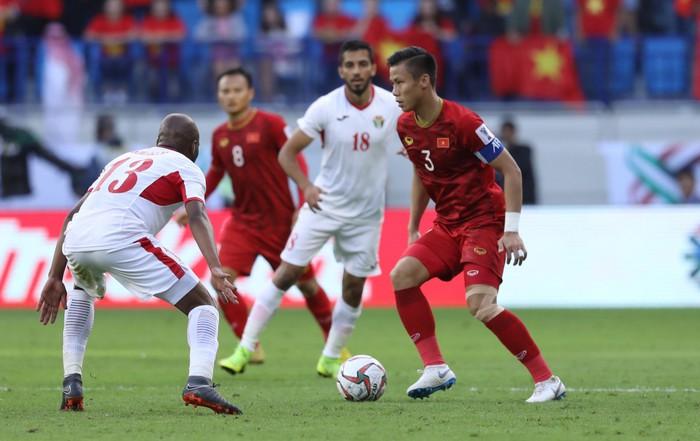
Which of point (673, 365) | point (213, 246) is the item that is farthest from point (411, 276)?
point (673, 365)

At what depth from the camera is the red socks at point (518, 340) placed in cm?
898

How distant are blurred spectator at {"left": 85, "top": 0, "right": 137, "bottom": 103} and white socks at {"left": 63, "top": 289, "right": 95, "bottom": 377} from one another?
47.0ft

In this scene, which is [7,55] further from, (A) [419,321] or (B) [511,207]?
(B) [511,207]

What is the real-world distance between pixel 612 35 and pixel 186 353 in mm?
11909

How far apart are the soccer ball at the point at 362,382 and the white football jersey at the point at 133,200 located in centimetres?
170

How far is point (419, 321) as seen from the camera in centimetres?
930

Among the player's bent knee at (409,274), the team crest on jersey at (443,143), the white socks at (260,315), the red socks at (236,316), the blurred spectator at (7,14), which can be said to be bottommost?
the red socks at (236,316)

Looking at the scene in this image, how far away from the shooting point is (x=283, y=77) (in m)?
22.9

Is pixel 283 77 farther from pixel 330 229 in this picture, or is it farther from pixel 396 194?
pixel 330 229

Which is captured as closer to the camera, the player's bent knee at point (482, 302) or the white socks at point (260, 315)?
the player's bent knee at point (482, 302)

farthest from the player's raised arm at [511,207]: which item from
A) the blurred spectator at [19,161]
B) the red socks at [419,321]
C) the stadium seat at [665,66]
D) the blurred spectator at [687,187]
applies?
the stadium seat at [665,66]

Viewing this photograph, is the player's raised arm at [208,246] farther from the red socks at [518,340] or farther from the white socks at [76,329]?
the red socks at [518,340]

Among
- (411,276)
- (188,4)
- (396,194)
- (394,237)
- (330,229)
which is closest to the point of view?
(411,276)

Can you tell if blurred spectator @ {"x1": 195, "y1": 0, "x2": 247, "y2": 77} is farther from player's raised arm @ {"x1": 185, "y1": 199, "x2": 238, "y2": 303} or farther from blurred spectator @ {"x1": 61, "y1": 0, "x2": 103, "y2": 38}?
player's raised arm @ {"x1": 185, "y1": 199, "x2": 238, "y2": 303}
